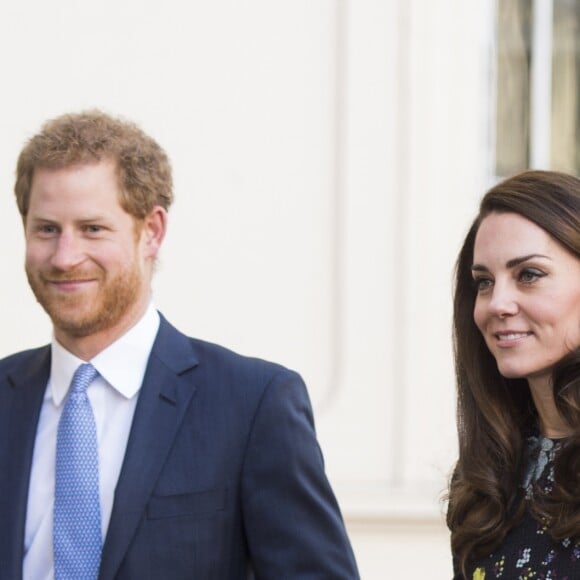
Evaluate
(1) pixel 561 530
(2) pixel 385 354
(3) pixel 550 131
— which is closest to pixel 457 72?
(3) pixel 550 131

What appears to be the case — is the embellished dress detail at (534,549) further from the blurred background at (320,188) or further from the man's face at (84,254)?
the blurred background at (320,188)

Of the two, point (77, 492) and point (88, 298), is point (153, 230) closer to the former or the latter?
point (88, 298)

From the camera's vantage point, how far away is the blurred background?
599 centimetres

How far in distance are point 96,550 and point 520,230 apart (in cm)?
105

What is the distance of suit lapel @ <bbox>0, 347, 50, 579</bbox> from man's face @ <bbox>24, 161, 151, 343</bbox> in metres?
0.14

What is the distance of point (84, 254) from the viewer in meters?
3.38

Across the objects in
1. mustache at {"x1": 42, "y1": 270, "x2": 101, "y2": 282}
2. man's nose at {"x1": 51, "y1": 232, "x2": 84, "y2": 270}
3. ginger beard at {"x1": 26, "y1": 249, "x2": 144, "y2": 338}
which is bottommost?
ginger beard at {"x1": 26, "y1": 249, "x2": 144, "y2": 338}

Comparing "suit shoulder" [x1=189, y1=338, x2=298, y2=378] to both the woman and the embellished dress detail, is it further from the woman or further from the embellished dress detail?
the embellished dress detail

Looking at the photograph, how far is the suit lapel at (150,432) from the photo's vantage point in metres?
3.29

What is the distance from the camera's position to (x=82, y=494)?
130 inches

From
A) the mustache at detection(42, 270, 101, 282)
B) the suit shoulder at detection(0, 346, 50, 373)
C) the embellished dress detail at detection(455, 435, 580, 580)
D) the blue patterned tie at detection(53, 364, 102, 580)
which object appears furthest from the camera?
the suit shoulder at detection(0, 346, 50, 373)

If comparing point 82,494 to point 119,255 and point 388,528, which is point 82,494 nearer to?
point 119,255

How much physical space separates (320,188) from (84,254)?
2723 mm

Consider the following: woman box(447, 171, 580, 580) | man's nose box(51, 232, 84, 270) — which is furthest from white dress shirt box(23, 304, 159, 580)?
woman box(447, 171, 580, 580)
